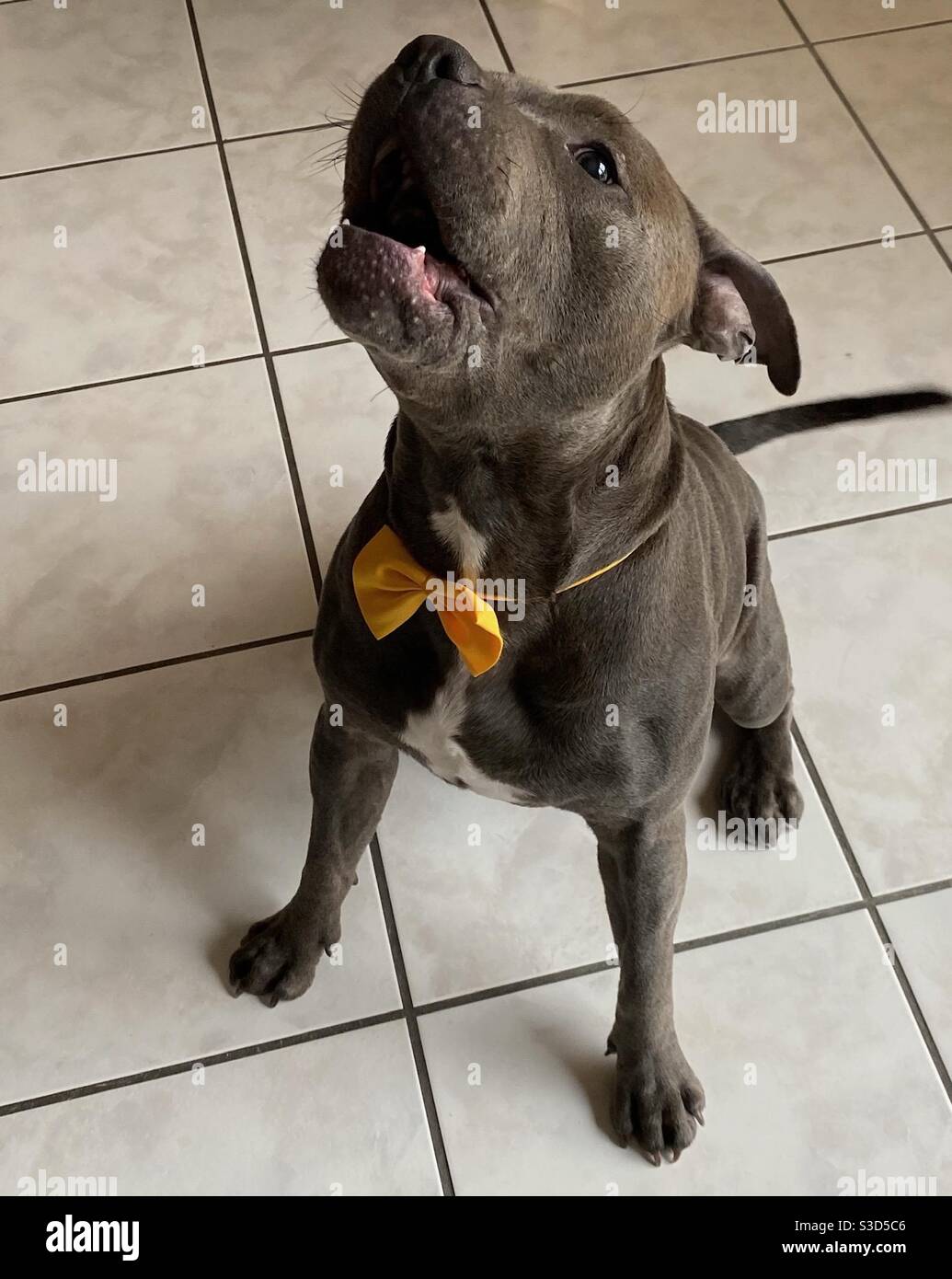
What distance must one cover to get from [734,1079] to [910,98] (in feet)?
7.00

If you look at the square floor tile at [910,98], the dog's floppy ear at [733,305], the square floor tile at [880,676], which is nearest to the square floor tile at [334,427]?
the square floor tile at [880,676]

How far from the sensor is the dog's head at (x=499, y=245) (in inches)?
38.4

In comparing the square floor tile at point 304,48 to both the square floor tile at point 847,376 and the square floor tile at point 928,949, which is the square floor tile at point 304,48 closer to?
the square floor tile at point 847,376

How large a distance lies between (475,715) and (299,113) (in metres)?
1.85

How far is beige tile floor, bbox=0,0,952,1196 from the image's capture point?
165 centimetres

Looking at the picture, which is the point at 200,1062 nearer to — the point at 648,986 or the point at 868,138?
the point at 648,986

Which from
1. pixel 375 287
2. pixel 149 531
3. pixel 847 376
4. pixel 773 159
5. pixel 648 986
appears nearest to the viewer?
pixel 375 287

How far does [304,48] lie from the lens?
277 cm

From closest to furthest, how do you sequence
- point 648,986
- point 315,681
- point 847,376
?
point 648,986
point 315,681
point 847,376

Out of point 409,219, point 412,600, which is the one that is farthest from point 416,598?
point 409,219

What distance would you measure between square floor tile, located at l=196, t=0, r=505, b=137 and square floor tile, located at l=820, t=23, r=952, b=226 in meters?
0.81

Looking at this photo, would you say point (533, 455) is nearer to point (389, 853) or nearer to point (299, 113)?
point (389, 853)

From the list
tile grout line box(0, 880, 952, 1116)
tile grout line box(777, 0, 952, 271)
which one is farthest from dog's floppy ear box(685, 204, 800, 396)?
tile grout line box(777, 0, 952, 271)

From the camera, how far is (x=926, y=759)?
192 centimetres
